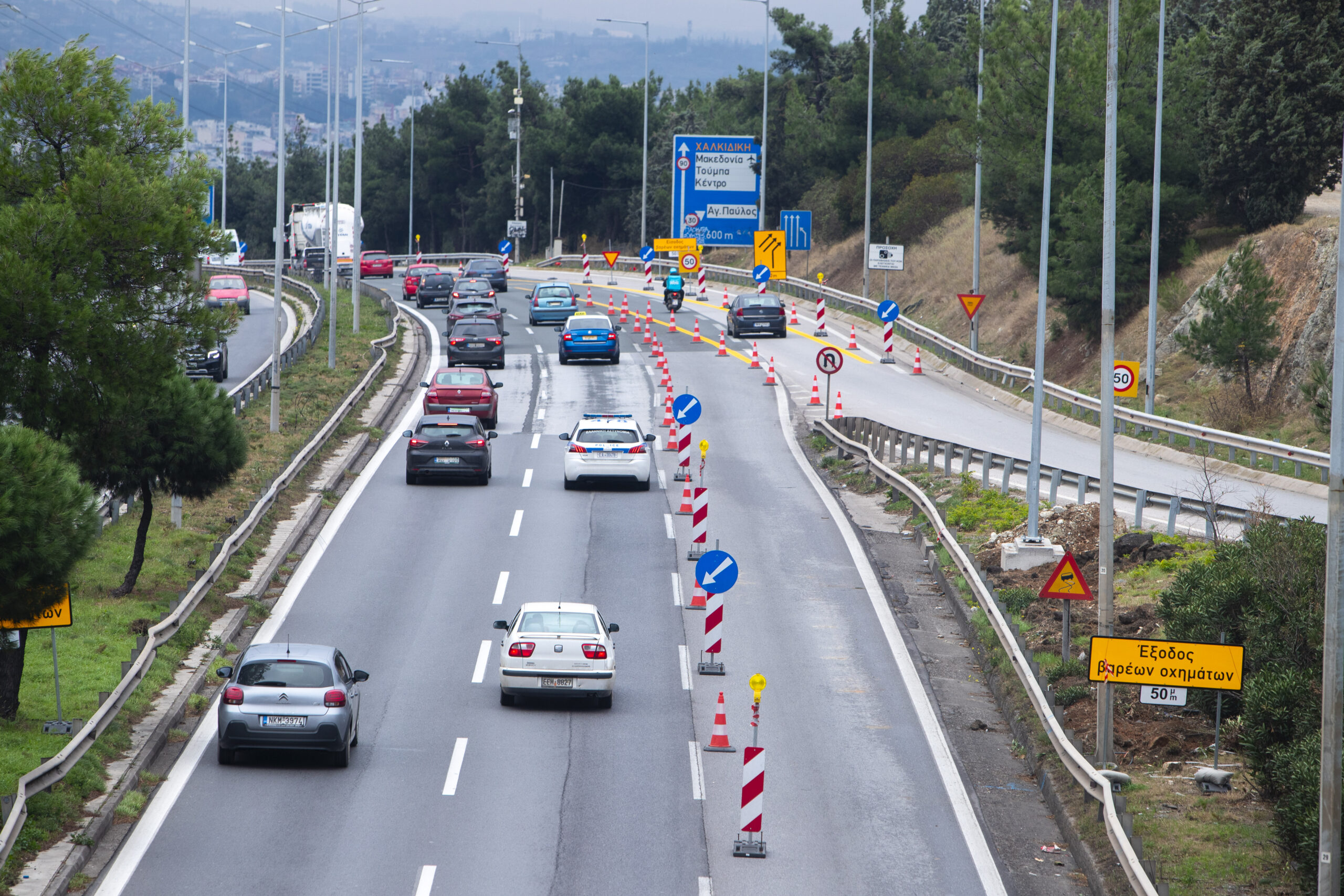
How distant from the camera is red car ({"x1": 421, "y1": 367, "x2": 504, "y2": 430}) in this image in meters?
36.2

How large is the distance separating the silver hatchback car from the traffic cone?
4085 mm

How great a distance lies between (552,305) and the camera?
57.8m

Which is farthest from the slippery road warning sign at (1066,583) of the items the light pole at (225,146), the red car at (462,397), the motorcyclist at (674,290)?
the motorcyclist at (674,290)

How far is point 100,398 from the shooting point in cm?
1842

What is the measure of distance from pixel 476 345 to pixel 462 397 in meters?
9.63

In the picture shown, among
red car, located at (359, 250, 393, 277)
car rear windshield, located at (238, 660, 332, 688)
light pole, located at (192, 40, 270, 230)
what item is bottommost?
car rear windshield, located at (238, 660, 332, 688)

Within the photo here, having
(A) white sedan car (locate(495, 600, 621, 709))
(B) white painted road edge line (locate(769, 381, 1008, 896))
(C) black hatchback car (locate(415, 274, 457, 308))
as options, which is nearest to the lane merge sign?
(B) white painted road edge line (locate(769, 381, 1008, 896))

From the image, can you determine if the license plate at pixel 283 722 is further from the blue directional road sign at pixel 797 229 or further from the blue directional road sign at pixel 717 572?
the blue directional road sign at pixel 797 229

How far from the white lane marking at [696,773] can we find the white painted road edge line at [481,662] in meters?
3.44

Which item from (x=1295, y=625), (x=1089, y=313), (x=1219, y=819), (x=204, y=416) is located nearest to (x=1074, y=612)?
(x=1295, y=625)

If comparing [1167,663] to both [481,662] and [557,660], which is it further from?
[481,662]

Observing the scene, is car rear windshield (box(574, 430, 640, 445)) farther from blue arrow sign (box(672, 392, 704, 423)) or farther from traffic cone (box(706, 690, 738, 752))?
traffic cone (box(706, 690, 738, 752))

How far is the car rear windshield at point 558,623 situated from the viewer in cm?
1841

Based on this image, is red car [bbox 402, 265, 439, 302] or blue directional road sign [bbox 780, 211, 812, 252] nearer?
blue directional road sign [bbox 780, 211, 812, 252]
